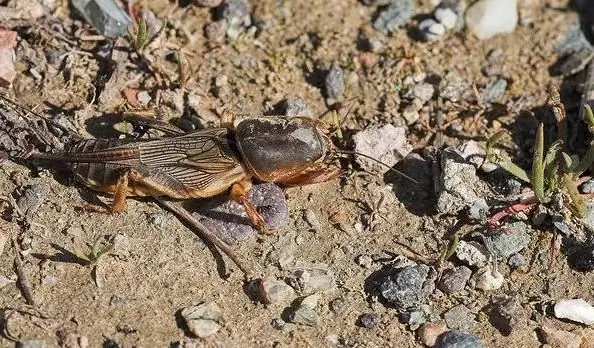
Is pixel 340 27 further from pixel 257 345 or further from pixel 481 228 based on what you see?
pixel 257 345

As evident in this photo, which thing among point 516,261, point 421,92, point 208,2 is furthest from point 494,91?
point 208,2

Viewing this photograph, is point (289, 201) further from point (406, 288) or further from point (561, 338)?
point (561, 338)

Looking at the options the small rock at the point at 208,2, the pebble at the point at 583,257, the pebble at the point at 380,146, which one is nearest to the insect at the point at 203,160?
the pebble at the point at 380,146

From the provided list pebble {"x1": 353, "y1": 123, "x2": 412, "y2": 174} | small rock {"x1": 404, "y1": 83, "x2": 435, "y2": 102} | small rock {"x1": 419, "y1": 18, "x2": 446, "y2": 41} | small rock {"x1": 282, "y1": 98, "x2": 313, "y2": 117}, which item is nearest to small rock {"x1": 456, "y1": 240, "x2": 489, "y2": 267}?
pebble {"x1": 353, "y1": 123, "x2": 412, "y2": 174}

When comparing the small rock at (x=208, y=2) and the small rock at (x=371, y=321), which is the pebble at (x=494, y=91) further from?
the small rock at (x=208, y=2)

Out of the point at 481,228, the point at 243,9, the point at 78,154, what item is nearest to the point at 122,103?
the point at 78,154
